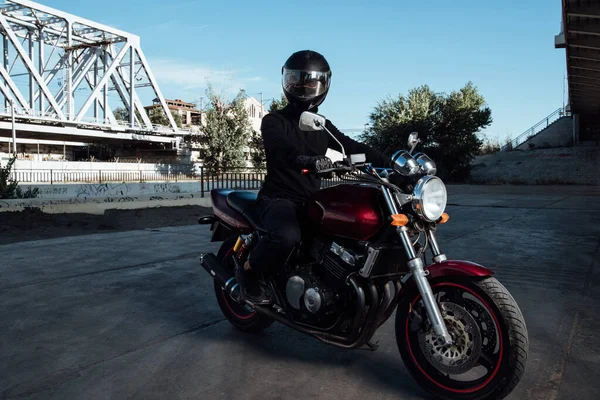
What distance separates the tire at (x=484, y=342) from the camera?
226cm

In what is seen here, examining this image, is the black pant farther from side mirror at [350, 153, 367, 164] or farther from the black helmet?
the black helmet

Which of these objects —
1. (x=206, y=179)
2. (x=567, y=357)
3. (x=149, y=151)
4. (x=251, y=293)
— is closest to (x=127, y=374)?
(x=251, y=293)

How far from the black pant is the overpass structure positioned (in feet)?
53.1

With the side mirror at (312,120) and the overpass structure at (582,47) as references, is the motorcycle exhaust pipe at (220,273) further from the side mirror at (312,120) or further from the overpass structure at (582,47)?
the overpass structure at (582,47)

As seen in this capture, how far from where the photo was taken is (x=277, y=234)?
2799mm

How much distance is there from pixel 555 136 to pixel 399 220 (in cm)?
5068

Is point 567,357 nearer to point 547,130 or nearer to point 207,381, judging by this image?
point 207,381

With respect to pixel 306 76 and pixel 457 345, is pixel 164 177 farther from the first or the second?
pixel 457 345

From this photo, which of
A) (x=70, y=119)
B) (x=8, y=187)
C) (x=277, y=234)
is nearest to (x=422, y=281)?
(x=277, y=234)

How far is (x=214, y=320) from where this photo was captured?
3.88 metres

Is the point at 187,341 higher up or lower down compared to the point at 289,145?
lower down

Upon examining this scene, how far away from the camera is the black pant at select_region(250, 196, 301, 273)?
9.19 ft

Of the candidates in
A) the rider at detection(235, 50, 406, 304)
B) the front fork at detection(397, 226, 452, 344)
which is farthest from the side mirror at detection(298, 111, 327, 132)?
the front fork at detection(397, 226, 452, 344)

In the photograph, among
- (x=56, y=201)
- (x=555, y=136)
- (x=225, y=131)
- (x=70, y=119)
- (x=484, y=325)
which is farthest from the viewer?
(x=70, y=119)
